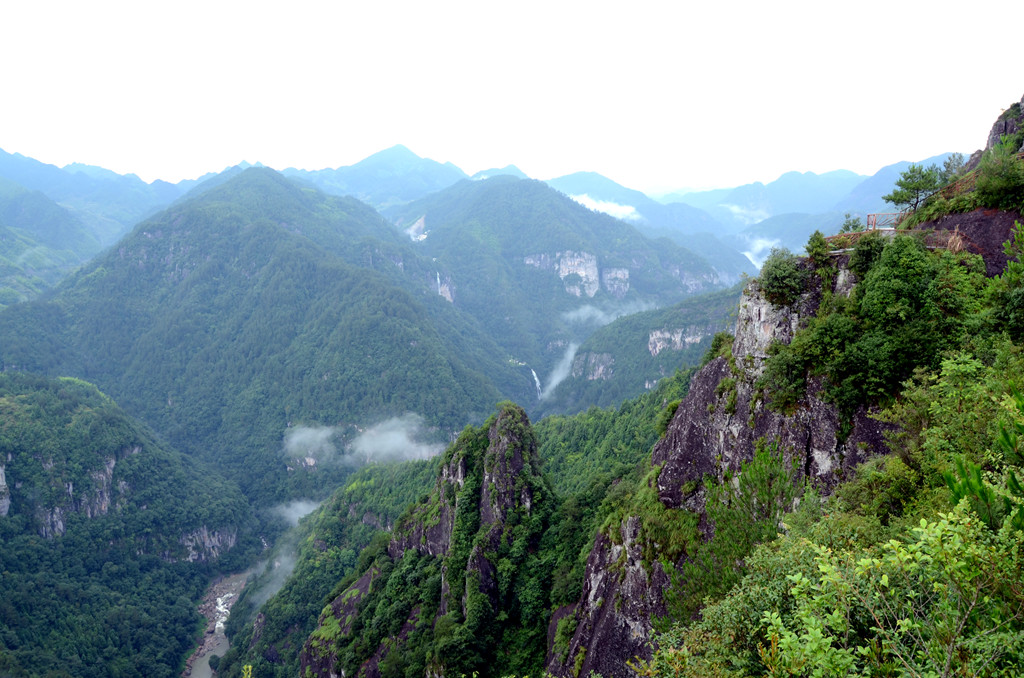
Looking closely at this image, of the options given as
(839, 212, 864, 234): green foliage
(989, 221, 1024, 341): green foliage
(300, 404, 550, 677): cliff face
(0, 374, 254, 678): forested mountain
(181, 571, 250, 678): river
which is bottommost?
(181, 571, 250, 678): river

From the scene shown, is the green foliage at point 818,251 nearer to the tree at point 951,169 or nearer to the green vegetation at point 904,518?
the green vegetation at point 904,518

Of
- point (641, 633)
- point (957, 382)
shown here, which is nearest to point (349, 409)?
point (641, 633)

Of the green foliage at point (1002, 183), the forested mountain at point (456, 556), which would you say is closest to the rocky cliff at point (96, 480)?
the forested mountain at point (456, 556)

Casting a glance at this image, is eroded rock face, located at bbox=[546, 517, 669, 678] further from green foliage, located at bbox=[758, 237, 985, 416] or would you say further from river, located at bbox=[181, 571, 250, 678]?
river, located at bbox=[181, 571, 250, 678]

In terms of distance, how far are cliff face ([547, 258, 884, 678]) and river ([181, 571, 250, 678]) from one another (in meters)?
106

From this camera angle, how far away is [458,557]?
45.1 meters

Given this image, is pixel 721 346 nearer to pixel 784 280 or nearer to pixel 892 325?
pixel 784 280

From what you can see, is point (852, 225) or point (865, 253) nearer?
point (865, 253)

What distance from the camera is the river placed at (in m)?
100

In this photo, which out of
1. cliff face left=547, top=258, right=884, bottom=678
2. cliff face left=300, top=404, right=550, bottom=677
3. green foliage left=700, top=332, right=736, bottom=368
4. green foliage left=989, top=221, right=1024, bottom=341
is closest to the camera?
green foliage left=989, top=221, right=1024, bottom=341

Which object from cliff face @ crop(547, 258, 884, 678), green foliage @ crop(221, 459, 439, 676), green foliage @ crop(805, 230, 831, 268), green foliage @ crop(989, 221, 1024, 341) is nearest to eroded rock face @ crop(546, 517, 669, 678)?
cliff face @ crop(547, 258, 884, 678)

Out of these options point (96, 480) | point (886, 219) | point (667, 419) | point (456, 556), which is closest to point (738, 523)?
point (667, 419)

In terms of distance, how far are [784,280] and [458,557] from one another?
36.6 metres

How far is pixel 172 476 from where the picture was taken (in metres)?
146
